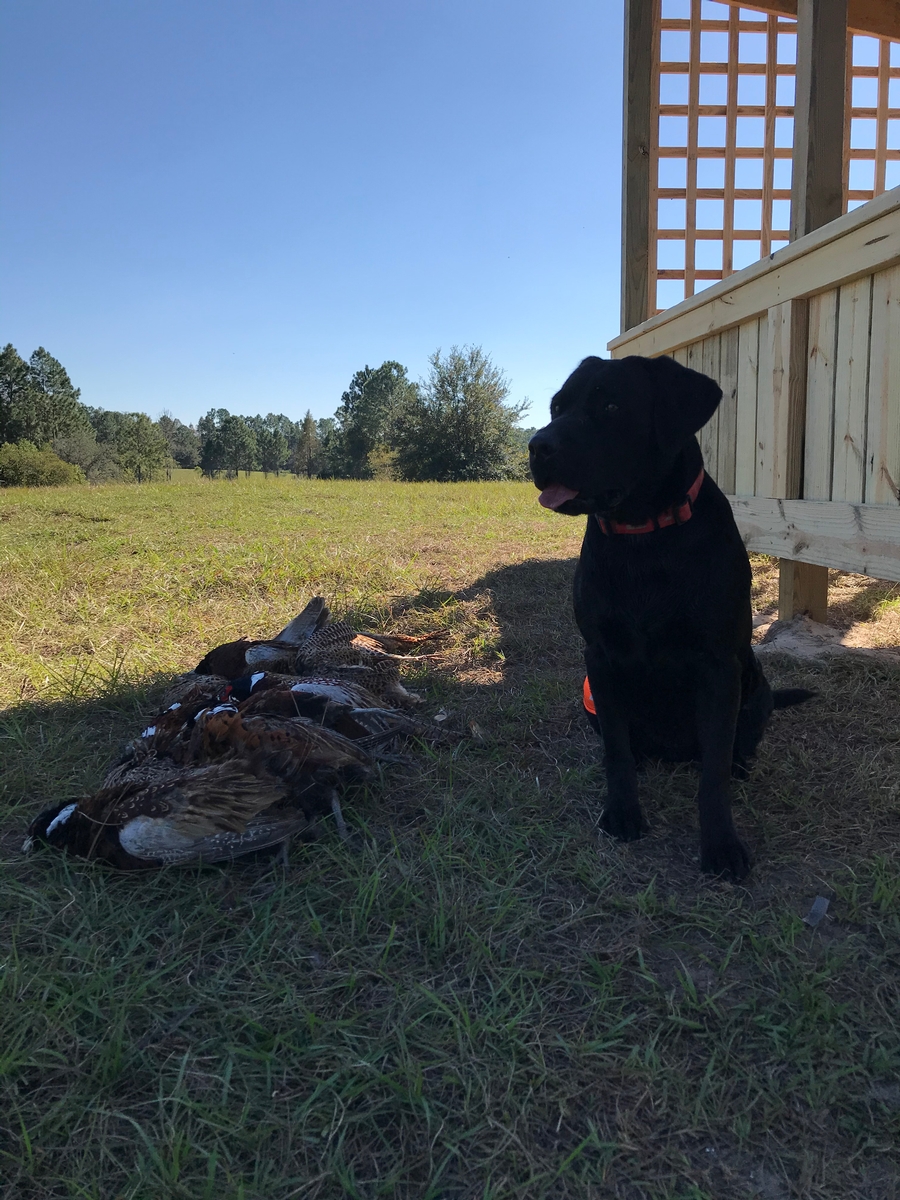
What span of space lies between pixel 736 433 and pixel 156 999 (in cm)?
463

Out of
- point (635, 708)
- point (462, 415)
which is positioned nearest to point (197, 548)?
point (635, 708)

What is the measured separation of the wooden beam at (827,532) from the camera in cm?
341

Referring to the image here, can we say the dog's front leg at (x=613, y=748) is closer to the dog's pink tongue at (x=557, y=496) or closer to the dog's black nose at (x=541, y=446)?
the dog's pink tongue at (x=557, y=496)

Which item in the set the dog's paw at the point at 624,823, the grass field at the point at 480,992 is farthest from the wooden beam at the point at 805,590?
the dog's paw at the point at 624,823

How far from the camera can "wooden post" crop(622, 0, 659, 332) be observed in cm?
559

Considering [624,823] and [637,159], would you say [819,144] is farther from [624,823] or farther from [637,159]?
[624,823]

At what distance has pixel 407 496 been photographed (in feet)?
A: 48.7

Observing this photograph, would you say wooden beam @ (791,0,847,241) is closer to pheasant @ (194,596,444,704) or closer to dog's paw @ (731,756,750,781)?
dog's paw @ (731,756,750,781)

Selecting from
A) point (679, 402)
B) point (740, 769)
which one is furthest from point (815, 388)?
point (740, 769)

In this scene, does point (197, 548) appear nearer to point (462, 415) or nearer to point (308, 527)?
point (308, 527)

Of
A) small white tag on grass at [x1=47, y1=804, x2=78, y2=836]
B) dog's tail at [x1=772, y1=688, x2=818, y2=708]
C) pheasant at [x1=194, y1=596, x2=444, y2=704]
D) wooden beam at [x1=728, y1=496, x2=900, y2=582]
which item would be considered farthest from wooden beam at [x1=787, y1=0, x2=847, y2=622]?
small white tag on grass at [x1=47, y1=804, x2=78, y2=836]

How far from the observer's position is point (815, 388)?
13.3ft

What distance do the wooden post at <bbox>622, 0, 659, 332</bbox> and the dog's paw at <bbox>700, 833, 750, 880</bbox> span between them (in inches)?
197

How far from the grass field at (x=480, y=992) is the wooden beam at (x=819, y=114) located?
276cm
